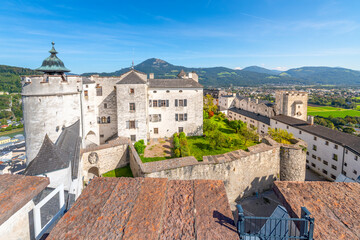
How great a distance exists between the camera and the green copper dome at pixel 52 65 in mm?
15594

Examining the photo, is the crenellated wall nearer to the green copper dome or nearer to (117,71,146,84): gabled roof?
(117,71,146,84): gabled roof

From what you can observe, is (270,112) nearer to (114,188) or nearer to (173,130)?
(173,130)

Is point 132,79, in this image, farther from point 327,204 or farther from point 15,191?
point 327,204

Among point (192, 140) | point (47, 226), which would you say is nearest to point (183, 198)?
point (47, 226)

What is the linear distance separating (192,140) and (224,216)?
23.3m

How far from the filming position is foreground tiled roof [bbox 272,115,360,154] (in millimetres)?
23839

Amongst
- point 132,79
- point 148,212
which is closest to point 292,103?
point 132,79

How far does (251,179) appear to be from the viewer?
18.7m

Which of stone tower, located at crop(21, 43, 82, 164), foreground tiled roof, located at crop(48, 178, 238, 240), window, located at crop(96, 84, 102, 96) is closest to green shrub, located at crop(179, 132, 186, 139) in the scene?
window, located at crop(96, 84, 102, 96)

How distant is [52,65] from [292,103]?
45.4 m

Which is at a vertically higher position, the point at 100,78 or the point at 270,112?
the point at 100,78

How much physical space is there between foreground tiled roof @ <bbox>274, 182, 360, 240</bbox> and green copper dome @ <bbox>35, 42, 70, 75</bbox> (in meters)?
18.6

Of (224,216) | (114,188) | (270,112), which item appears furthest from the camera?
(270,112)

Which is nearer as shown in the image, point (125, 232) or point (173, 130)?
point (125, 232)
